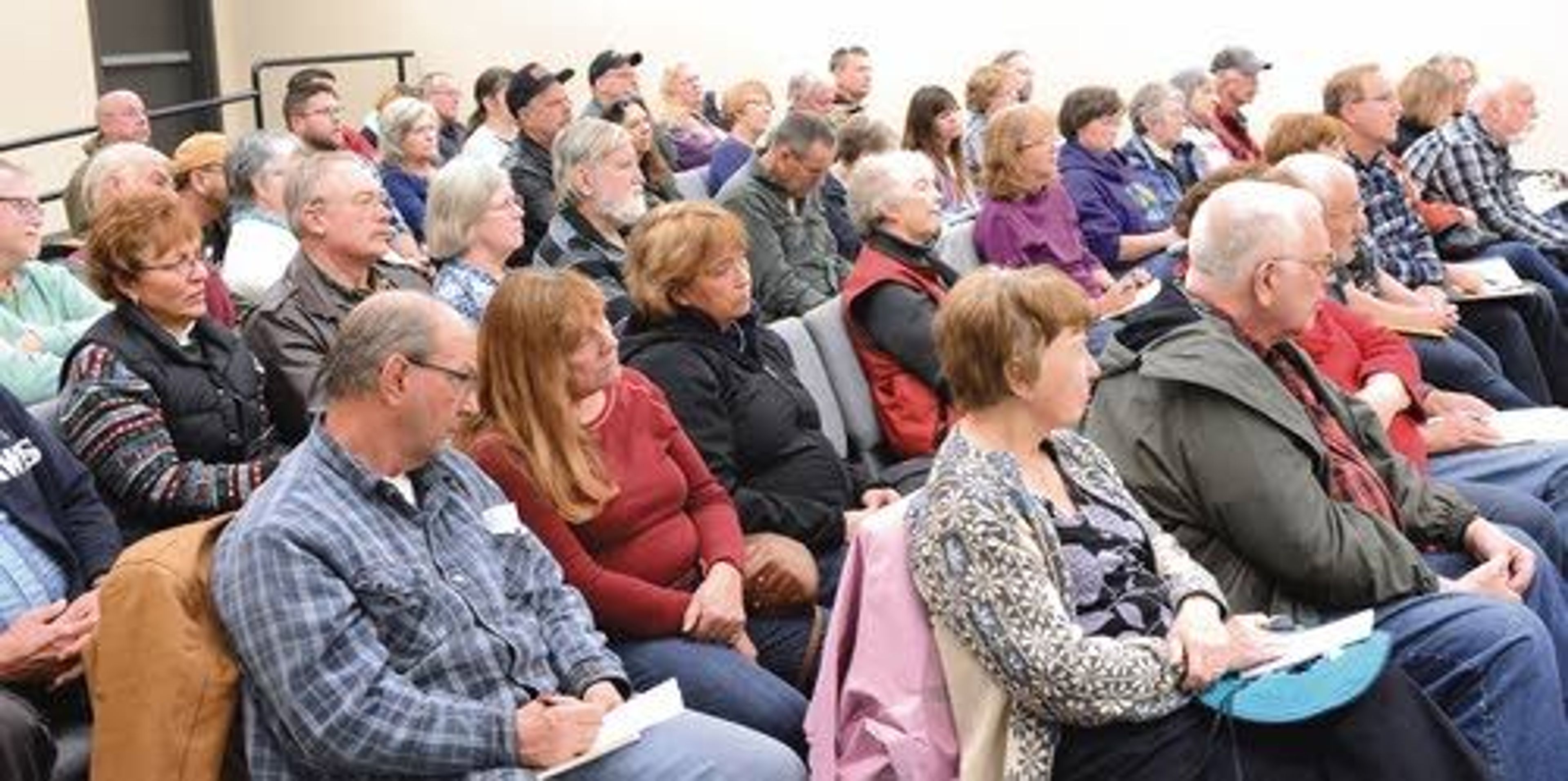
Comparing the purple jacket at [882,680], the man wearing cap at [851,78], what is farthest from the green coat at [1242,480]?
the man wearing cap at [851,78]

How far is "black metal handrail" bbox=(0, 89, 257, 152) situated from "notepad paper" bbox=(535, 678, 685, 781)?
4.95 meters

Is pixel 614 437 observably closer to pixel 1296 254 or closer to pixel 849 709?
pixel 849 709

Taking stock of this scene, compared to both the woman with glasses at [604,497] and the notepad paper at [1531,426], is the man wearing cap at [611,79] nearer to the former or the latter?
the notepad paper at [1531,426]

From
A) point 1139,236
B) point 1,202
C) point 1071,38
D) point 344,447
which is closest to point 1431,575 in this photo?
point 344,447

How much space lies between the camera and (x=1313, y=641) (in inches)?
94.8

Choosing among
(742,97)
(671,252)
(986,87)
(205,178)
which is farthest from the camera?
(986,87)

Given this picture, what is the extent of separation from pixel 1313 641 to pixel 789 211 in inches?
117

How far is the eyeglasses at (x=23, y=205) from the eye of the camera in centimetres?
363

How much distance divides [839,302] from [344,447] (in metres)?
1.86

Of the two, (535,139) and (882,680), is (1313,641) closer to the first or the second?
(882,680)

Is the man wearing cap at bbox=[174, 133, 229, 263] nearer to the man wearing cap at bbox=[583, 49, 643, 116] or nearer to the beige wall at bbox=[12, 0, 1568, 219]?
the man wearing cap at bbox=[583, 49, 643, 116]

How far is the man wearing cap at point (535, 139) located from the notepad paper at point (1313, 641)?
351 cm

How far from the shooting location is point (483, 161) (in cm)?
405

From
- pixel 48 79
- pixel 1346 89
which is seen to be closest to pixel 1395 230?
pixel 1346 89
